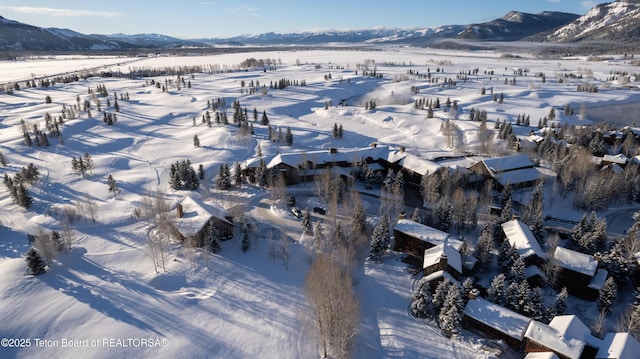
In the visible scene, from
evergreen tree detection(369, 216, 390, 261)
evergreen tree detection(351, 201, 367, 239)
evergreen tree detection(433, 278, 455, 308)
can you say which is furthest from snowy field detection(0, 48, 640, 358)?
evergreen tree detection(351, 201, 367, 239)

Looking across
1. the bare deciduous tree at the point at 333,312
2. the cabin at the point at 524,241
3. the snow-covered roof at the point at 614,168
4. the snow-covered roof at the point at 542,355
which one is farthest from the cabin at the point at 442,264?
the snow-covered roof at the point at 614,168

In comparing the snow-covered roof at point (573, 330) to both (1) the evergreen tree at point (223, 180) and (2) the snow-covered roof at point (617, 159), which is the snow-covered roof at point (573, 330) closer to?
(2) the snow-covered roof at point (617, 159)

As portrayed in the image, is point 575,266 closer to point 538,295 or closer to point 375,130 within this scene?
point 538,295

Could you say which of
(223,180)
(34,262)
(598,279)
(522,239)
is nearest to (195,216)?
(223,180)

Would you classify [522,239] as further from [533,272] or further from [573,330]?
[573,330]

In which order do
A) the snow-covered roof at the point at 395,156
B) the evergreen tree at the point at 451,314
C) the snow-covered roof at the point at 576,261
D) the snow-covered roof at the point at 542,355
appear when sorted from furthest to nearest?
1. the snow-covered roof at the point at 395,156
2. the snow-covered roof at the point at 576,261
3. the evergreen tree at the point at 451,314
4. the snow-covered roof at the point at 542,355

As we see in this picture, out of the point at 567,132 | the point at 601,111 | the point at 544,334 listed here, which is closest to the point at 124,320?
the point at 544,334
